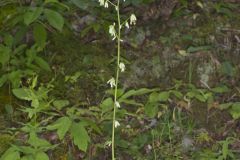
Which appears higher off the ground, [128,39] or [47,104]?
[128,39]

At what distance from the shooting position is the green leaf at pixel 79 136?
2.50 metres

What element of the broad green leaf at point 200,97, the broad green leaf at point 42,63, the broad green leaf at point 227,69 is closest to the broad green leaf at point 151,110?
the broad green leaf at point 200,97

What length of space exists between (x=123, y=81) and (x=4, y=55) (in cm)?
96

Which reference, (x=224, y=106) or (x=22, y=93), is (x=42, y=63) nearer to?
(x=22, y=93)

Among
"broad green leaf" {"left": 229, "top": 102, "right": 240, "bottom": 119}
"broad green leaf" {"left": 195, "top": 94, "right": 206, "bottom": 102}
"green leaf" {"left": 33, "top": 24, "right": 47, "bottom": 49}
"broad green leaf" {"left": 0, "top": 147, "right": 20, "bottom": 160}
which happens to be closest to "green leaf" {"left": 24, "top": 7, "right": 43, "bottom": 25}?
"green leaf" {"left": 33, "top": 24, "right": 47, "bottom": 49}

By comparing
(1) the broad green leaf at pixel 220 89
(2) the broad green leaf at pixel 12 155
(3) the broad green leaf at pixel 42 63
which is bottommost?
(2) the broad green leaf at pixel 12 155

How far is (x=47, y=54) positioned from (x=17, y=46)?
0.92ft

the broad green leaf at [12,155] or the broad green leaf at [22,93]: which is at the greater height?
the broad green leaf at [22,93]

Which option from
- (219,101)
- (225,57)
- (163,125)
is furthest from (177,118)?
(225,57)

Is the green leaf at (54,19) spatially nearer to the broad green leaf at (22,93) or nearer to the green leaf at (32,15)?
the green leaf at (32,15)

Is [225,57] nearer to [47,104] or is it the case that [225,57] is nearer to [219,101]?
[219,101]

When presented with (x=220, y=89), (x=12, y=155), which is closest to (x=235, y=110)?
(x=220, y=89)

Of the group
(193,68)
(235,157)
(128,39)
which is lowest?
(235,157)

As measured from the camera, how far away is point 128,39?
394 cm
